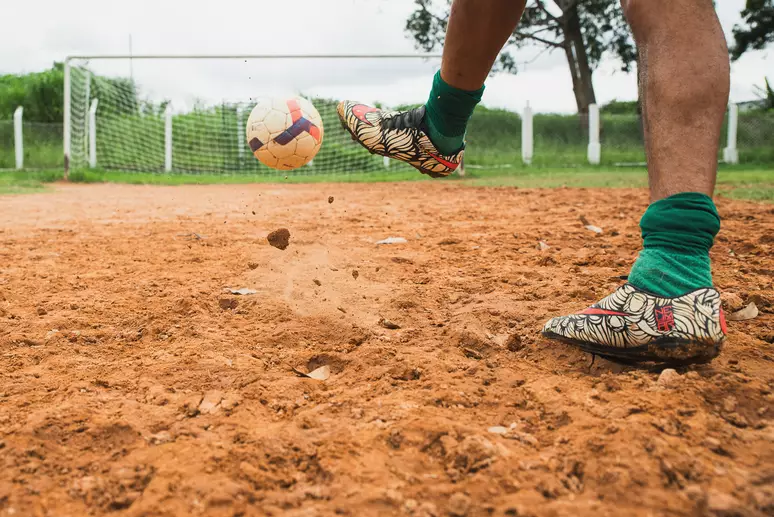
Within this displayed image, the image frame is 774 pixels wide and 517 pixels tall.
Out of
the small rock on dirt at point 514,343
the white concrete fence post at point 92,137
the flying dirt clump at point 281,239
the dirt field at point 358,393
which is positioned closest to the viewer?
the dirt field at point 358,393

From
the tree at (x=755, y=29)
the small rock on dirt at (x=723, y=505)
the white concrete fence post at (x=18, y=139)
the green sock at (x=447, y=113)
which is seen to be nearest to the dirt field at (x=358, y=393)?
the small rock on dirt at (x=723, y=505)

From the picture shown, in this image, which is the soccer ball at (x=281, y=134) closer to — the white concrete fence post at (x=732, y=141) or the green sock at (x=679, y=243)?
the green sock at (x=679, y=243)

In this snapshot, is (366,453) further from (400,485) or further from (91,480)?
(91,480)

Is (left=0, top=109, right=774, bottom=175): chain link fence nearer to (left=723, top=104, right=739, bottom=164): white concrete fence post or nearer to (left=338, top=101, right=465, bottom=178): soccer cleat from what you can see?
(left=723, top=104, right=739, bottom=164): white concrete fence post

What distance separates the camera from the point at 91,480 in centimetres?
123

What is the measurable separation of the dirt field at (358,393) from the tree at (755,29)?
770 inches

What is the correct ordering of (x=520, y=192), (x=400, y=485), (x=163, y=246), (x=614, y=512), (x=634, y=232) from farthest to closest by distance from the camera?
1. (x=520, y=192)
2. (x=634, y=232)
3. (x=163, y=246)
4. (x=400, y=485)
5. (x=614, y=512)

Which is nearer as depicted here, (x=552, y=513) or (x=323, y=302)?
(x=552, y=513)

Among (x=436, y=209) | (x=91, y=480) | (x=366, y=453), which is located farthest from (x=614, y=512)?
(x=436, y=209)

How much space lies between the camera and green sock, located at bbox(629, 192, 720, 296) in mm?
1646

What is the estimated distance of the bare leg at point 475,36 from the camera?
2.11 meters

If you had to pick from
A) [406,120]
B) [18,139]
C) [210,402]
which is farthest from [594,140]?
[210,402]

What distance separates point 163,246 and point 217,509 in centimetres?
288

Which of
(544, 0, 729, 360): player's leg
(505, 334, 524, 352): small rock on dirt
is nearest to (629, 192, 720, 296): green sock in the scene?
(544, 0, 729, 360): player's leg
